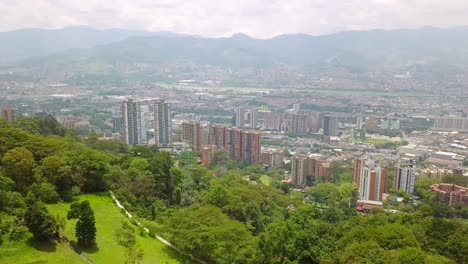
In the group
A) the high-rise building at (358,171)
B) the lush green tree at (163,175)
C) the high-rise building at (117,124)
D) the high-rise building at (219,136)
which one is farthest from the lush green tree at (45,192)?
the high-rise building at (117,124)

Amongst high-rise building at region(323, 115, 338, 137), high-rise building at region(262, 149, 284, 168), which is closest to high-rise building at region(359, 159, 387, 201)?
high-rise building at region(262, 149, 284, 168)

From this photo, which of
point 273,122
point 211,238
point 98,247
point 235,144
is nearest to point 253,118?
point 273,122

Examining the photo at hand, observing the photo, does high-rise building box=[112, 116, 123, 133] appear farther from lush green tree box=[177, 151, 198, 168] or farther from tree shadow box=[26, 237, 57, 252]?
tree shadow box=[26, 237, 57, 252]

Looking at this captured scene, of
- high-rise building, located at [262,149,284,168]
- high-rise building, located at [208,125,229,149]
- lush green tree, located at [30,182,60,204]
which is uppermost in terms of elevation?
lush green tree, located at [30,182,60,204]

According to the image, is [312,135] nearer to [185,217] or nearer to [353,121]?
[353,121]

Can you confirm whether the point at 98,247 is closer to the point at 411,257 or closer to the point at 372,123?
the point at 411,257

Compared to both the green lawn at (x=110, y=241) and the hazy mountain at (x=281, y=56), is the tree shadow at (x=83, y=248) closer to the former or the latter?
the green lawn at (x=110, y=241)
